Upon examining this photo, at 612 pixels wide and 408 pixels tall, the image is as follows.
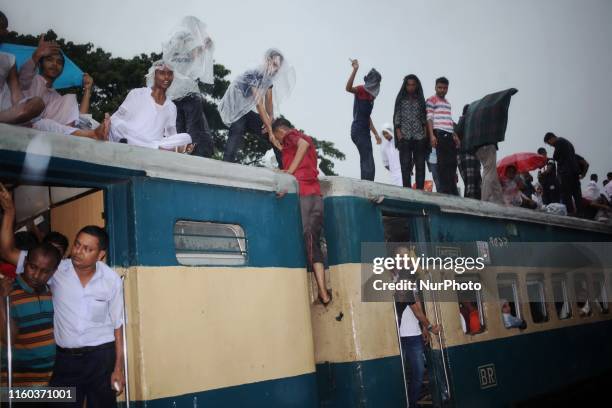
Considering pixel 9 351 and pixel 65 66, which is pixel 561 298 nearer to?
pixel 65 66

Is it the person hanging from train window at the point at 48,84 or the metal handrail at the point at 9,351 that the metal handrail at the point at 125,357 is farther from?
the person hanging from train window at the point at 48,84

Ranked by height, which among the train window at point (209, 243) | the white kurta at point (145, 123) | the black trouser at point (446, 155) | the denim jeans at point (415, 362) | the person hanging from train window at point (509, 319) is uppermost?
the black trouser at point (446, 155)

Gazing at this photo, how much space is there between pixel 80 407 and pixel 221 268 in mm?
1252

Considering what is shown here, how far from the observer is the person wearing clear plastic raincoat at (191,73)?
5559mm

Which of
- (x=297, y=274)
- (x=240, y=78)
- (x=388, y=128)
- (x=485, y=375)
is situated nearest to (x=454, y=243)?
(x=485, y=375)

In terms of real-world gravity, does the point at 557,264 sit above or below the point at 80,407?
above

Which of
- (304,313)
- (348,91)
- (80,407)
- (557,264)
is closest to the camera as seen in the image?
(80,407)

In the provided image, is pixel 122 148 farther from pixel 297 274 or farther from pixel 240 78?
pixel 240 78

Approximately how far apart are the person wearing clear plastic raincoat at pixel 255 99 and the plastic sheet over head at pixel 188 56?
0.44m

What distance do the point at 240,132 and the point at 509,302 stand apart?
153 inches

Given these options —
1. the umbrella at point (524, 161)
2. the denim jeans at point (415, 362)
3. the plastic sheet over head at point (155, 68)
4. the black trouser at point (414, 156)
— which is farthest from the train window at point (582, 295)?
the plastic sheet over head at point (155, 68)

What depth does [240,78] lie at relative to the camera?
19.9 feet

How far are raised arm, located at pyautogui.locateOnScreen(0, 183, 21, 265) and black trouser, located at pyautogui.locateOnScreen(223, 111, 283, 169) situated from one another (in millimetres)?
2814

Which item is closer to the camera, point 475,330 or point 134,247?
point 134,247
